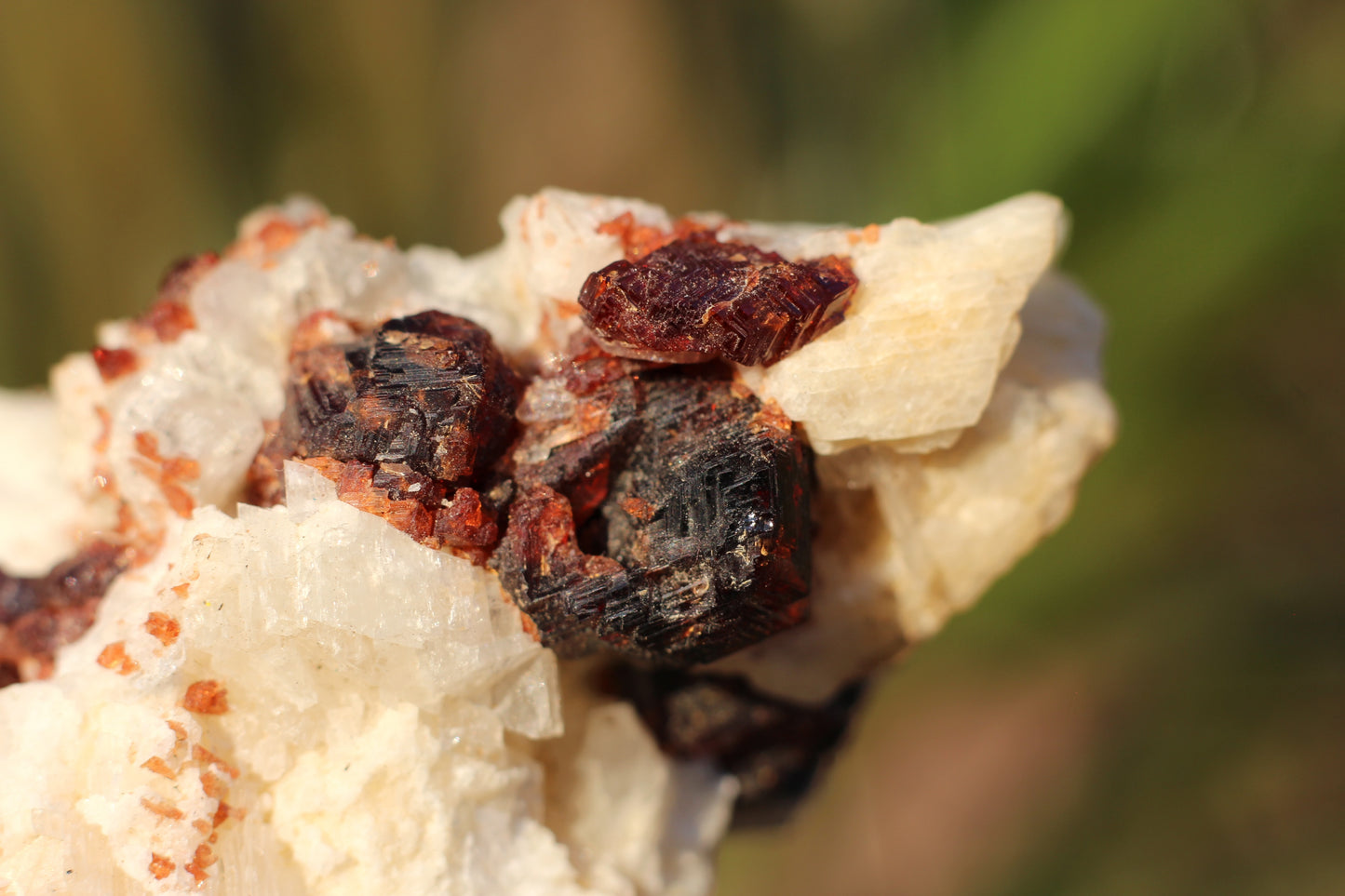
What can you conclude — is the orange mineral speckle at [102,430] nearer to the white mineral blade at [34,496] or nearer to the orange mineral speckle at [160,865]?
the white mineral blade at [34,496]

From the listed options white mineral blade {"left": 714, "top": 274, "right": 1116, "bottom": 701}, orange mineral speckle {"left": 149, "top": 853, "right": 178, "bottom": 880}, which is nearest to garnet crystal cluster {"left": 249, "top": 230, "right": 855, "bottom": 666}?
white mineral blade {"left": 714, "top": 274, "right": 1116, "bottom": 701}

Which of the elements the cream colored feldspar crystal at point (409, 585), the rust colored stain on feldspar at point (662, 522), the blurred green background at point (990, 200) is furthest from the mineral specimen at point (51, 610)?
the blurred green background at point (990, 200)

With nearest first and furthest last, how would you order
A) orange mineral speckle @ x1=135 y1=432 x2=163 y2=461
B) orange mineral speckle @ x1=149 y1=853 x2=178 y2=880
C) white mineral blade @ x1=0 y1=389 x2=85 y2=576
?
1. orange mineral speckle @ x1=149 y1=853 x2=178 y2=880
2. orange mineral speckle @ x1=135 y1=432 x2=163 y2=461
3. white mineral blade @ x1=0 y1=389 x2=85 y2=576

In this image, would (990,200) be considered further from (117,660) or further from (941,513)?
(117,660)

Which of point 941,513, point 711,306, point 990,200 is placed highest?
point 711,306

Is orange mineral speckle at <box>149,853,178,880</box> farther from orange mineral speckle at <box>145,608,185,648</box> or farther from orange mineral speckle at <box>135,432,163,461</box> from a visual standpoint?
orange mineral speckle at <box>135,432,163,461</box>

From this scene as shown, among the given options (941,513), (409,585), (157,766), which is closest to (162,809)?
(157,766)
